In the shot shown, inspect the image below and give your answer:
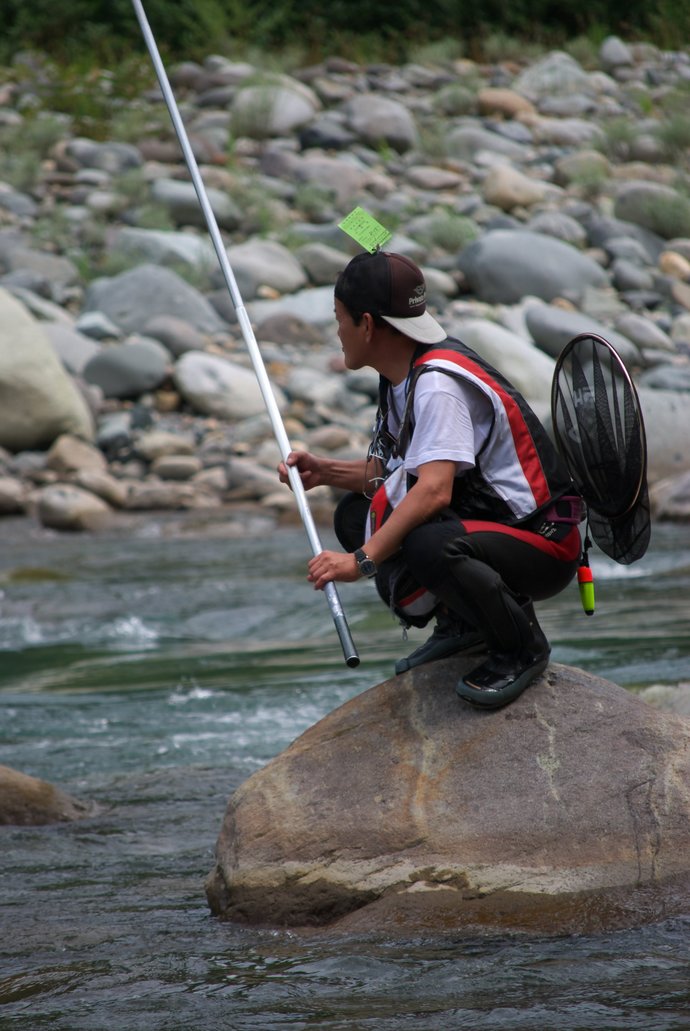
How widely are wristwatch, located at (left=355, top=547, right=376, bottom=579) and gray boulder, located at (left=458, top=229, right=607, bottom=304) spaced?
48.0ft

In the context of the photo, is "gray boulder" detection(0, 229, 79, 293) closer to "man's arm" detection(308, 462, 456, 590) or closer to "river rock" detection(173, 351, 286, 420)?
"river rock" detection(173, 351, 286, 420)

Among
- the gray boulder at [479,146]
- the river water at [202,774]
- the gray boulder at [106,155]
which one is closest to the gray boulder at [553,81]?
the gray boulder at [479,146]

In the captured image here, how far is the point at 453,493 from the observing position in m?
3.87

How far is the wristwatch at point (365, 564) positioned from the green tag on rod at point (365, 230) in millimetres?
860

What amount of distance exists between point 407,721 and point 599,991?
99 cm

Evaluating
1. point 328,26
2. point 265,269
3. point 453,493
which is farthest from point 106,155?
point 453,493

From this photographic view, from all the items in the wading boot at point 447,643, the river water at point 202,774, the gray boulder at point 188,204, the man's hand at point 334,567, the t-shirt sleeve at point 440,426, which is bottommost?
the gray boulder at point 188,204

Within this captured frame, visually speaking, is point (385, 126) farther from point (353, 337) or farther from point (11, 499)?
point (353, 337)

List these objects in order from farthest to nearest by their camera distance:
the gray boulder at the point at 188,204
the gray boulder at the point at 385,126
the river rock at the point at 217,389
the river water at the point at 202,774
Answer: the gray boulder at the point at 385,126
the gray boulder at the point at 188,204
the river rock at the point at 217,389
the river water at the point at 202,774

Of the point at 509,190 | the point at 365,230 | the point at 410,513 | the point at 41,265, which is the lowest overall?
the point at 41,265

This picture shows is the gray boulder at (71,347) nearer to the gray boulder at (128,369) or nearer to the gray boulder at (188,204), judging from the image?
the gray boulder at (128,369)

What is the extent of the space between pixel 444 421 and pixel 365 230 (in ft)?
1.99

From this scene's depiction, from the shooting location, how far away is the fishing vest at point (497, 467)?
3.79m

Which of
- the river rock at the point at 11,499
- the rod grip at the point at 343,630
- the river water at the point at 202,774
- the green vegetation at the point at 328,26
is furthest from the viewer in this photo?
the green vegetation at the point at 328,26
